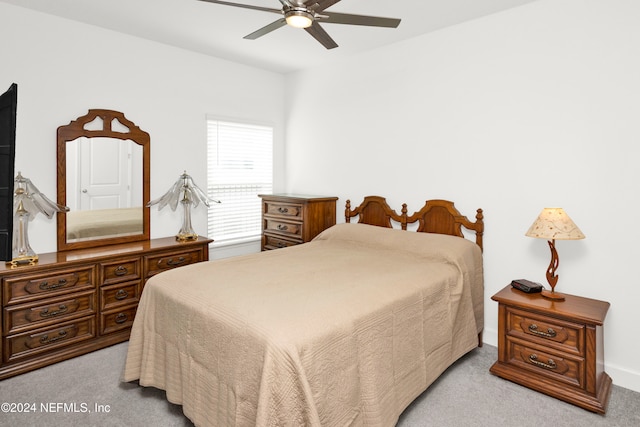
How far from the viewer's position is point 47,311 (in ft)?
9.06

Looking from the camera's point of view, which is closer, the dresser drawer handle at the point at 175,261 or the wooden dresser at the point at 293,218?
the dresser drawer handle at the point at 175,261

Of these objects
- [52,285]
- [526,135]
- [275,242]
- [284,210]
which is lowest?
[52,285]

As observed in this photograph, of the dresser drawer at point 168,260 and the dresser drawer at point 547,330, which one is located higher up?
the dresser drawer at point 168,260

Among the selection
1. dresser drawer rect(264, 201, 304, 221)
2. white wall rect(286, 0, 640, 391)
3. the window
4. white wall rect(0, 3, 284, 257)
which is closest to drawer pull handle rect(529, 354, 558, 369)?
white wall rect(286, 0, 640, 391)

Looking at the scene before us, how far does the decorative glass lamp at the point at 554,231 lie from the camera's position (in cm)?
237

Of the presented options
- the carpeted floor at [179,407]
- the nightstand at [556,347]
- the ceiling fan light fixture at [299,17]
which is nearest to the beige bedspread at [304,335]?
the carpeted floor at [179,407]

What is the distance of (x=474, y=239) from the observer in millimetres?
3191

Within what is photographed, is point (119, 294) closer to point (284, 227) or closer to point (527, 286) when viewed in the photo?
point (284, 227)

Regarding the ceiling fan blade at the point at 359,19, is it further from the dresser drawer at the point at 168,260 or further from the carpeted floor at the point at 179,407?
the dresser drawer at the point at 168,260

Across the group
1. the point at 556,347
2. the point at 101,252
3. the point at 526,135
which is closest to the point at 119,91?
the point at 101,252

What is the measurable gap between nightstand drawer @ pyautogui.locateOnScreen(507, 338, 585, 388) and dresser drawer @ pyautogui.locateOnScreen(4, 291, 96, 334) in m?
3.16

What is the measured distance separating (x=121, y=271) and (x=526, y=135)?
3.43 meters

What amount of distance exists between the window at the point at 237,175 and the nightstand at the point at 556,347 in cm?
300

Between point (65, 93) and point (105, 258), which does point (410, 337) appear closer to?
point (105, 258)
